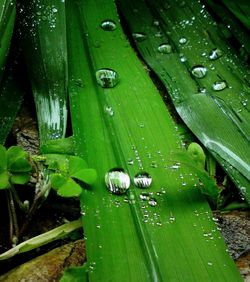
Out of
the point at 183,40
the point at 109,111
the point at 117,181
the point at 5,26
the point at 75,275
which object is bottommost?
the point at 75,275

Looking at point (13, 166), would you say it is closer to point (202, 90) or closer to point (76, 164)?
point (76, 164)

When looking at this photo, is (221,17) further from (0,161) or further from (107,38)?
(0,161)

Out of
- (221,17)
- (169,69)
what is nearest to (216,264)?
(169,69)

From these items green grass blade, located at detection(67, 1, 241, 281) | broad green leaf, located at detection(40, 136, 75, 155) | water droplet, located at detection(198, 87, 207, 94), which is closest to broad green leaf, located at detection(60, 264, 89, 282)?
green grass blade, located at detection(67, 1, 241, 281)

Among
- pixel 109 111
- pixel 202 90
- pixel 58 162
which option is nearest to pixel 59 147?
pixel 58 162

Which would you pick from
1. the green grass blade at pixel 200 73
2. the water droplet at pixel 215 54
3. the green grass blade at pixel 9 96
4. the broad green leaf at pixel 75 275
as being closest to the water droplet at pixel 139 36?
the green grass blade at pixel 200 73

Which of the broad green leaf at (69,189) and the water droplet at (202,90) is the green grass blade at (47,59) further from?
the water droplet at (202,90)
